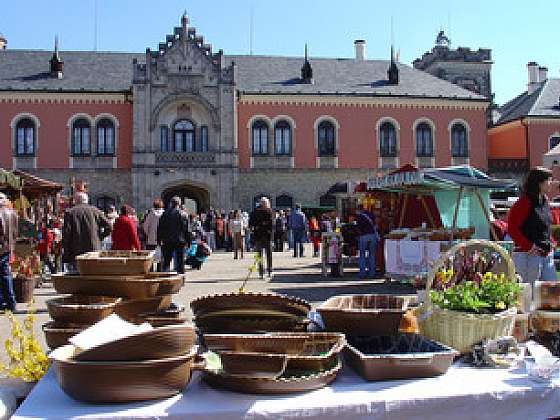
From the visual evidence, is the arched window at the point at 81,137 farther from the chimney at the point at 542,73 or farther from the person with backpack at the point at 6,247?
the chimney at the point at 542,73

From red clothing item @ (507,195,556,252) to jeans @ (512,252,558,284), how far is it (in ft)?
0.28

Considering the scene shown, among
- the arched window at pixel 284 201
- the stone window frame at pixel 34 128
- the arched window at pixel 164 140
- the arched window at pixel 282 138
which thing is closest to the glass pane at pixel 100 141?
the stone window frame at pixel 34 128

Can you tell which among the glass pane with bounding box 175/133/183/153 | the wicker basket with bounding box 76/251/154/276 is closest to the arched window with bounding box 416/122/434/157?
the glass pane with bounding box 175/133/183/153

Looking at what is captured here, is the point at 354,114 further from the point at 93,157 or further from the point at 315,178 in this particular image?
the point at 93,157

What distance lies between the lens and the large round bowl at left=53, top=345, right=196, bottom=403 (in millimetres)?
2578

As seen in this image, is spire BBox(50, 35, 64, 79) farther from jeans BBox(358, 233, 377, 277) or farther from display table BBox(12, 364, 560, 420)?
display table BBox(12, 364, 560, 420)

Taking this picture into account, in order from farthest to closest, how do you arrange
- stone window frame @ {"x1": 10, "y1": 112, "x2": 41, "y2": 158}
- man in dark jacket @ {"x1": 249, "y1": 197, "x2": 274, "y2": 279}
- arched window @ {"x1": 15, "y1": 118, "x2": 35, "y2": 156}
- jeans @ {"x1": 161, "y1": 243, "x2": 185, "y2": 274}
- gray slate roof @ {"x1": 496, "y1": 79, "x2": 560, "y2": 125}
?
Answer: 1. gray slate roof @ {"x1": 496, "y1": 79, "x2": 560, "y2": 125}
2. arched window @ {"x1": 15, "y1": 118, "x2": 35, "y2": 156}
3. stone window frame @ {"x1": 10, "y1": 112, "x2": 41, "y2": 158}
4. man in dark jacket @ {"x1": 249, "y1": 197, "x2": 274, "y2": 279}
5. jeans @ {"x1": 161, "y1": 243, "x2": 185, "y2": 274}

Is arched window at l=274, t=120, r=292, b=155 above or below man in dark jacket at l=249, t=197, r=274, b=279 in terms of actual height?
above

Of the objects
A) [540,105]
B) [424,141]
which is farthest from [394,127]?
[540,105]

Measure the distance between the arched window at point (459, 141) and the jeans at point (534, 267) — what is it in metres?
28.0

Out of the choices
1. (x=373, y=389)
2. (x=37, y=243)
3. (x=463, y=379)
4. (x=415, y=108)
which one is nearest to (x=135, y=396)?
(x=373, y=389)

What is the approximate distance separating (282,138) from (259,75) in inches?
153

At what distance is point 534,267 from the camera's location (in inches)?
244

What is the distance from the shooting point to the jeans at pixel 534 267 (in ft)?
20.3
